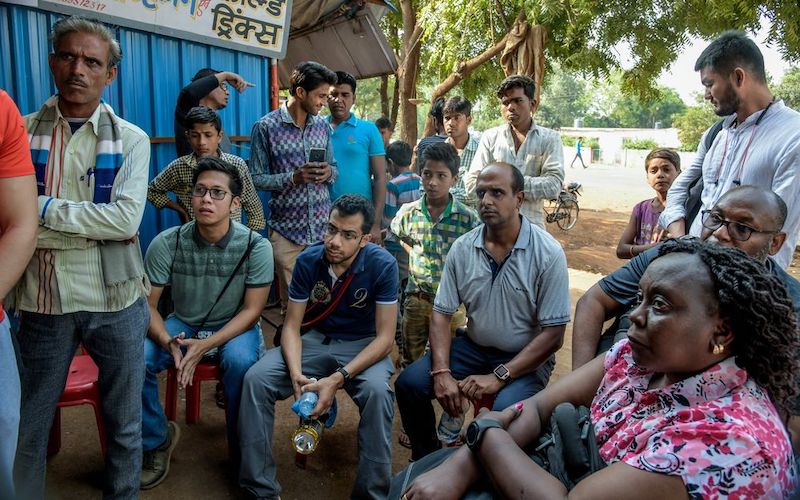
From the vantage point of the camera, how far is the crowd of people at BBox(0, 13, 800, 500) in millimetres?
1543

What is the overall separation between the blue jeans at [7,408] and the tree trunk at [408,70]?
9.25 metres

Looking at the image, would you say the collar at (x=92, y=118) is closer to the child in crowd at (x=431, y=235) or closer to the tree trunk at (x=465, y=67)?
the child in crowd at (x=431, y=235)

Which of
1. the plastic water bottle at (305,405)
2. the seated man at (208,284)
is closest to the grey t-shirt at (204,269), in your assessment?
the seated man at (208,284)

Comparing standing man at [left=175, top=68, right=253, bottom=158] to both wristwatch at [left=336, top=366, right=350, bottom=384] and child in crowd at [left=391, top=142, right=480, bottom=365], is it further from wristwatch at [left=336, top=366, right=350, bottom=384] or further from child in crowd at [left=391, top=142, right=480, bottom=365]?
wristwatch at [left=336, top=366, right=350, bottom=384]

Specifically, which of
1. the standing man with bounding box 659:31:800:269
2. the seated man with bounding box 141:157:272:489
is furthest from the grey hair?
the standing man with bounding box 659:31:800:269

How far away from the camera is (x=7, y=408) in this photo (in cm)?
189

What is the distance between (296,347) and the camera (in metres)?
2.99

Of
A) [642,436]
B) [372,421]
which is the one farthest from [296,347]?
[642,436]

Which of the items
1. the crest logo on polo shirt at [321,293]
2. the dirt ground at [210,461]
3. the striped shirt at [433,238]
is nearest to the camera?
the dirt ground at [210,461]

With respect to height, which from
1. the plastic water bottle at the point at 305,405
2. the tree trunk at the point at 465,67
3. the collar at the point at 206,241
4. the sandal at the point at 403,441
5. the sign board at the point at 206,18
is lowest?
the sandal at the point at 403,441

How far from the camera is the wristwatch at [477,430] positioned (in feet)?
5.84

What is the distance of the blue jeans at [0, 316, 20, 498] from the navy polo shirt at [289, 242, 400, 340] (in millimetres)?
1393

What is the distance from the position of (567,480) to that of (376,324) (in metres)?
1.56

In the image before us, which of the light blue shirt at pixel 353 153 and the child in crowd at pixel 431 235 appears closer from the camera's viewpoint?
the child in crowd at pixel 431 235
